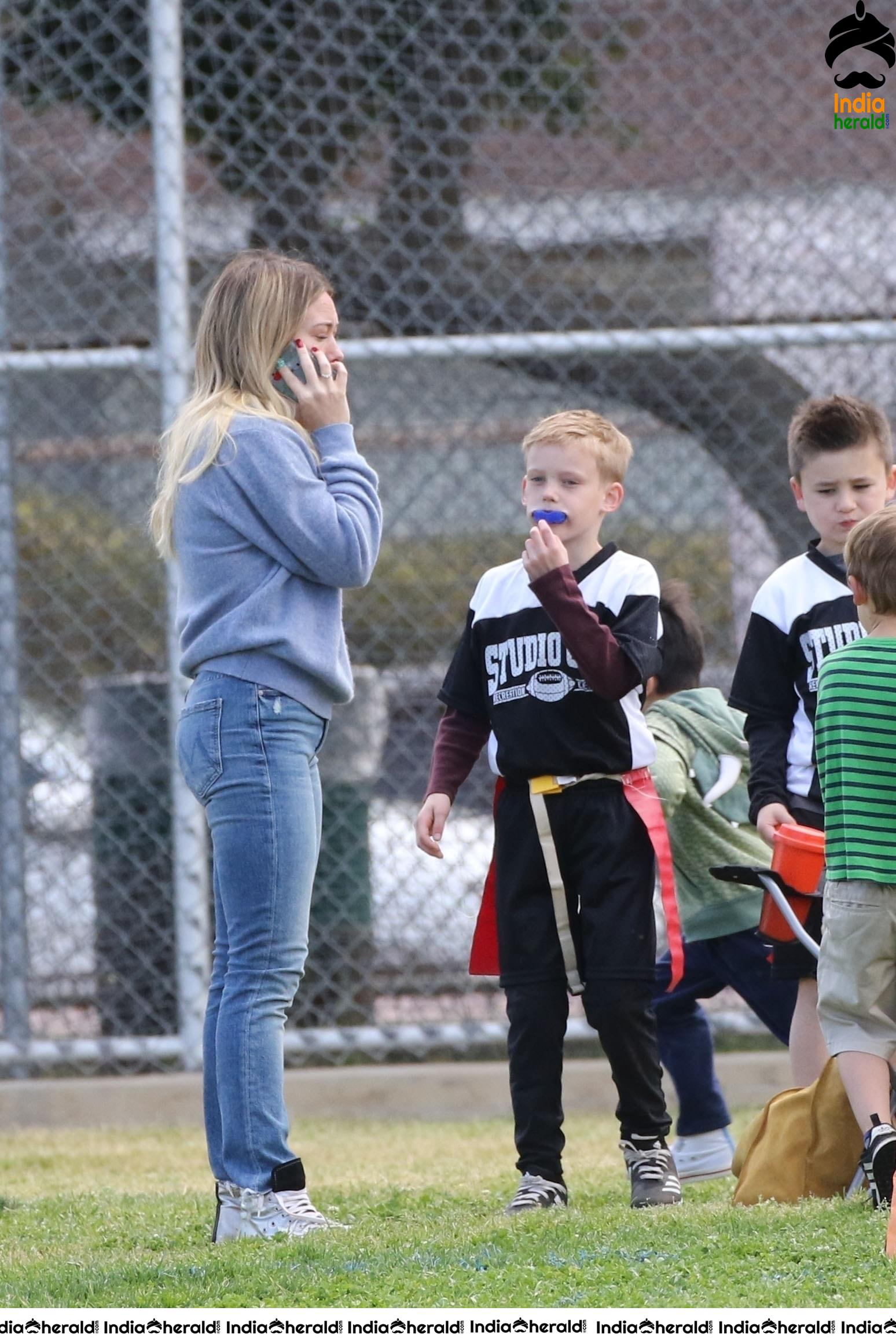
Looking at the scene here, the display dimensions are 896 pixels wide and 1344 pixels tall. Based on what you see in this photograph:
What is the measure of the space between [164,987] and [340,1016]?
1.87ft

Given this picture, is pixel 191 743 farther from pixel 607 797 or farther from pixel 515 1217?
pixel 515 1217

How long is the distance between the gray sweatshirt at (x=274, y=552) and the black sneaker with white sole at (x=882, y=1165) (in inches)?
46.5

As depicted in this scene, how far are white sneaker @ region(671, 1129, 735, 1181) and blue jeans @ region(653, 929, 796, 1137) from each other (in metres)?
0.02

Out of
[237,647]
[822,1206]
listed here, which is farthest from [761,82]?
[822,1206]

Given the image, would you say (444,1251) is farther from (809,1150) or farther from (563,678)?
(563,678)

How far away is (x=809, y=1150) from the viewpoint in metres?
Answer: 3.08

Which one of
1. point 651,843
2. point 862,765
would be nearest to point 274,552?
point 651,843

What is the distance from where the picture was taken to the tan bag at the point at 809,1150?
3051 millimetres

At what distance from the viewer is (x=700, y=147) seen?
5.90 m

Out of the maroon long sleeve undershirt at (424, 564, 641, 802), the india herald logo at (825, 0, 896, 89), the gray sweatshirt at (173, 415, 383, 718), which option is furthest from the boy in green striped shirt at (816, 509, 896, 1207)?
the india herald logo at (825, 0, 896, 89)

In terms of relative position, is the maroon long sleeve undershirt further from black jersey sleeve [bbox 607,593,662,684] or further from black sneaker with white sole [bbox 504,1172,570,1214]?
black sneaker with white sole [bbox 504,1172,570,1214]

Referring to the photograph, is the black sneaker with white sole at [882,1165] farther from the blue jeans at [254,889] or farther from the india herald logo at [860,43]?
the india herald logo at [860,43]

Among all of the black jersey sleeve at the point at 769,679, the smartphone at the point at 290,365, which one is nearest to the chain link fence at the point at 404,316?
the black jersey sleeve at the point at 769,679

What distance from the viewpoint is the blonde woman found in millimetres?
2930
